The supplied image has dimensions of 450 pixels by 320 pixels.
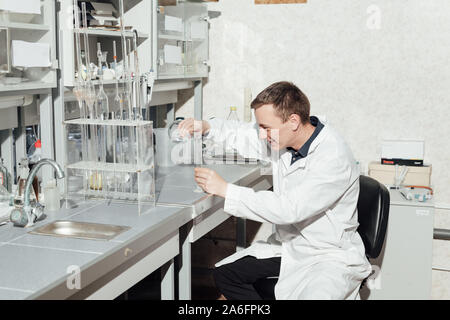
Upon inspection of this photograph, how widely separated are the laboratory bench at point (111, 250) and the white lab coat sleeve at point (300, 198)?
0.71 ft

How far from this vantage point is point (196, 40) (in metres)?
3.17

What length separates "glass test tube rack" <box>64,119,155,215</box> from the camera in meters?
1.91

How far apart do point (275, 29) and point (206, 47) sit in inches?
16.4

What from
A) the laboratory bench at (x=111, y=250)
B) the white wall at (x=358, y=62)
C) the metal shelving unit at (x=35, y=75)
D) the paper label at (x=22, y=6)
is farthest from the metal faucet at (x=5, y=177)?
the white wall at (x=358, y=62)

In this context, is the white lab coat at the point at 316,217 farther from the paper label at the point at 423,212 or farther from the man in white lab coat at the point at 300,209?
the paper label at the point at 423,212

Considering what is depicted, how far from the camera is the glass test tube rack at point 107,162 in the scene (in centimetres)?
191

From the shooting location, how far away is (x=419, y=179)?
299 cm

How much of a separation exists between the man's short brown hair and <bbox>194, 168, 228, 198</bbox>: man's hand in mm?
297

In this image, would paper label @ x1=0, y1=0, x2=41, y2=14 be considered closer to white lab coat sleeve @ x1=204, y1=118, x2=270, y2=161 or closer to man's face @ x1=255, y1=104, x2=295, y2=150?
man's face @ x1=255, y1=104, x2=295, y2=150
